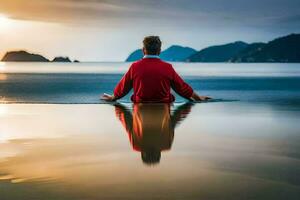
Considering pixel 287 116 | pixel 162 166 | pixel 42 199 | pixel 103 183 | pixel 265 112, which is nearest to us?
pixel 42 199

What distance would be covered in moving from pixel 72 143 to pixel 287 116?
506 cm

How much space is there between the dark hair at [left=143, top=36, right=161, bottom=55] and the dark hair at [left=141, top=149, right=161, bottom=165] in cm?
500

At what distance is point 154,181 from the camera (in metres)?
4.20

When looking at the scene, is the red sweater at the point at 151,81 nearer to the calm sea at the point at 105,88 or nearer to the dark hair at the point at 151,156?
the calm sea at the point at 105,88

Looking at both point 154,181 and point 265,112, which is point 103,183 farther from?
point 265,112

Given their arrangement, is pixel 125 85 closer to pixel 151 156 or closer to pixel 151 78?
pixel 151 78

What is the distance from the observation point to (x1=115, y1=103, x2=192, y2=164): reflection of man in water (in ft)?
19.0

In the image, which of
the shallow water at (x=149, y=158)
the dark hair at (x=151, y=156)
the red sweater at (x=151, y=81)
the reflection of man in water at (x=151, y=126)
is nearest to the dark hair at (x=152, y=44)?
the red sweater at (x=151, y=81)

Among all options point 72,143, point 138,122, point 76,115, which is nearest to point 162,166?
point 72,143

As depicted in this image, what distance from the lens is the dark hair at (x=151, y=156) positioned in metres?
5.06

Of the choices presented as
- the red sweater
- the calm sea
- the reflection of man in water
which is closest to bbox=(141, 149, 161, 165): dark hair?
the reflection of man in water

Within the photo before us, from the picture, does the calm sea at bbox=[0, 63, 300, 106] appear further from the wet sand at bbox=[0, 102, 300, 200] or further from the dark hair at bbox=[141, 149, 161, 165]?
the dark hair at bbox=[141, 149, 161, 165]

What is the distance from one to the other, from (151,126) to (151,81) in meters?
3.04

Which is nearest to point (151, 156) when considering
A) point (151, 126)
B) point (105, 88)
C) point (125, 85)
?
point (151, 126)
